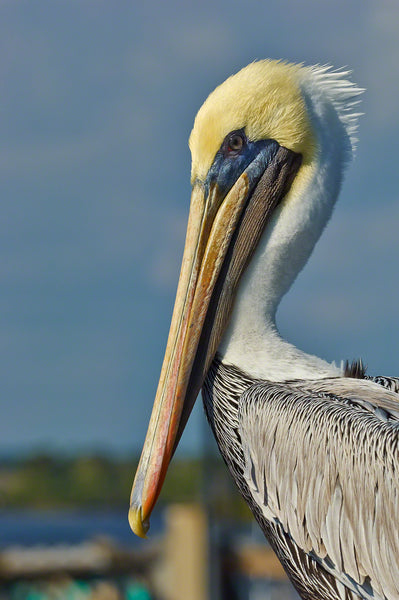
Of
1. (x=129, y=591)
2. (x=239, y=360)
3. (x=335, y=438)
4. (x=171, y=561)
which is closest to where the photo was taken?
(x=335, y=438)

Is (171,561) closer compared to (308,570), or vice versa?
(308,570)

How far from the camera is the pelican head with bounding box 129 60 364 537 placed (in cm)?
439

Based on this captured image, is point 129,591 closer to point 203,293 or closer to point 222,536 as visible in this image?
point 222,536

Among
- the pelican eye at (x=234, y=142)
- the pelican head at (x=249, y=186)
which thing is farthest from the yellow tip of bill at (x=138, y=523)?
the pelican eye at (x=234, y=142)

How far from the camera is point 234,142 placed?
14.8 feet

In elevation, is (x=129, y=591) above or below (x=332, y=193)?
below

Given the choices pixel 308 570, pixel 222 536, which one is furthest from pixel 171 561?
pixel 308 570

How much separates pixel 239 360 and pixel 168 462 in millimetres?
520

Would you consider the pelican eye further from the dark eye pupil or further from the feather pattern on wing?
the feather pattern on wing

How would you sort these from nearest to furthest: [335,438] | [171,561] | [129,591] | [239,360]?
[335,438] → [239,360] → [171,561] → [129,591]

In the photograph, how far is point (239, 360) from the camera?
434 centimetres

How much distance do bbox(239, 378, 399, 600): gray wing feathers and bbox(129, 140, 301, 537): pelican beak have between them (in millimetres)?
299

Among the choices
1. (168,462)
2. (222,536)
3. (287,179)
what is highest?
(287,179)

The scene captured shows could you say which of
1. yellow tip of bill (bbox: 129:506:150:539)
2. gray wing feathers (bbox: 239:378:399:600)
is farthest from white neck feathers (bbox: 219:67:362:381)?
yellow tip of bill (bbox: 129:506:150:539)
